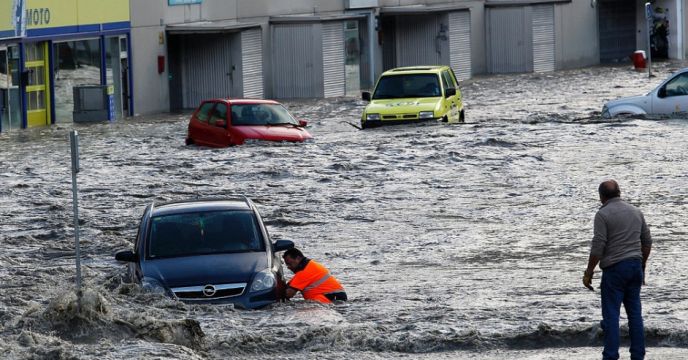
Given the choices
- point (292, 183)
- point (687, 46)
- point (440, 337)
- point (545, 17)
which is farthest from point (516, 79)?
point (440, 337)

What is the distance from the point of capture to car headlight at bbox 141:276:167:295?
15.2m

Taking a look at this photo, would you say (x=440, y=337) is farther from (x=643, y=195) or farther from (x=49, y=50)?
(x=49, y=50)

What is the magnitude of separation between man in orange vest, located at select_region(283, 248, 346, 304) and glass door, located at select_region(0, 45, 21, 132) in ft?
78.6

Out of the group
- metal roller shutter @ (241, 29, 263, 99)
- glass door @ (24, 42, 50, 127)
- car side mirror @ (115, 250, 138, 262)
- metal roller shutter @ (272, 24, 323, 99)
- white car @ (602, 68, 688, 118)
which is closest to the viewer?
car side mirror @ (115, 250, 138, 262)

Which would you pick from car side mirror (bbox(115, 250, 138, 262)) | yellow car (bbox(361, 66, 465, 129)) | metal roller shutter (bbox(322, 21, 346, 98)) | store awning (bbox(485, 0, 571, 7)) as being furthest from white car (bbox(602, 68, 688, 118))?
store awning (bbox(485, 0, 571, 7))

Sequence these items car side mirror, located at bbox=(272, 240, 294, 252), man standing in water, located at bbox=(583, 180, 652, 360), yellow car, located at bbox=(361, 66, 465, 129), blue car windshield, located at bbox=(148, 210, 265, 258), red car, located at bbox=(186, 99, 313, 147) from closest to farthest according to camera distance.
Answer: man standing in water, located at bbox=(583, 180, 652, 360)
car side mirror, located at bbox=(272, 240, 294, 252)
blue car windshield, located at bbox=(148, 210, 265, 258)
red car, located at bbox=(186, 99, 313, 147)
yellow car, located at bbox=(361, 66, 465, 129)

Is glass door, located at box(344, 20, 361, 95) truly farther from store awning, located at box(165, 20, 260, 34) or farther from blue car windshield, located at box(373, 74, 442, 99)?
blue car windshield, located at box(373, 74, 442, 99)

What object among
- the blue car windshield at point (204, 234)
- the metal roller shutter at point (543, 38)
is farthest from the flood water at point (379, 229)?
the metal roller shutter at point (543, 38)

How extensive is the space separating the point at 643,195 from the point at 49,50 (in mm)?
21320

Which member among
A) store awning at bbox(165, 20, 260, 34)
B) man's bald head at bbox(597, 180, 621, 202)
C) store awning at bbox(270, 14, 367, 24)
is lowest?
man's bald head at bbox(597, 180, 621, 202)

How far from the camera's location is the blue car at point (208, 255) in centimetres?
1524

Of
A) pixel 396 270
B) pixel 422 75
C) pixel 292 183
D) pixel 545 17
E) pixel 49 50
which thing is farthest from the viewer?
pixel 545 17

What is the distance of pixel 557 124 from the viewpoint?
3528cm

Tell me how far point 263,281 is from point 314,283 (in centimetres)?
61
